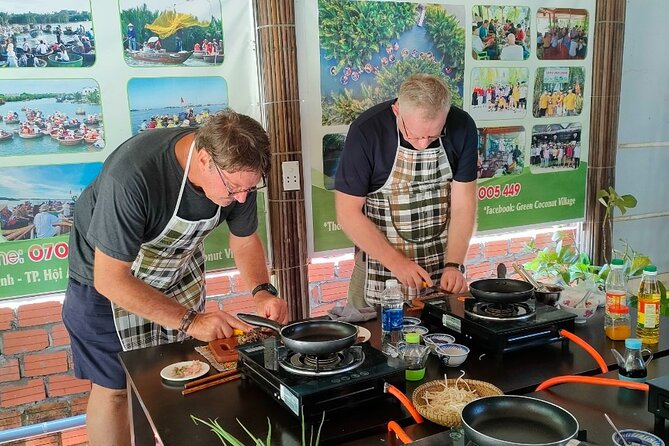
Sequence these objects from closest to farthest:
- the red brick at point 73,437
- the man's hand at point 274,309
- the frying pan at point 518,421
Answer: the frying pan at point 518,421 → the man's hand at point 274,309 → the red brick at point 73,437

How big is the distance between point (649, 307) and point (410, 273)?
0.92 metres

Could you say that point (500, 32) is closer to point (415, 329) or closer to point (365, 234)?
point (365, 234)

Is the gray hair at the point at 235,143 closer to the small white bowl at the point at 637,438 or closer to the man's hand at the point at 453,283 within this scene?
the man's hand at the point at 453,283

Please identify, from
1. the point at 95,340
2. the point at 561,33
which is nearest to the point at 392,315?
the point at 95,340

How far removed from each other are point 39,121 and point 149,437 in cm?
159

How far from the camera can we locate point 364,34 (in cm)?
310

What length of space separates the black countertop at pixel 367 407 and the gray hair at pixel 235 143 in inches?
23.3

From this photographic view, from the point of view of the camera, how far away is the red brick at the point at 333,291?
130 inches

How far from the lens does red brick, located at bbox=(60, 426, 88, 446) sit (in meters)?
2.87

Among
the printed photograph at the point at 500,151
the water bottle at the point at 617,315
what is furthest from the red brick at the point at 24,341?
the printed photograph at the point at 500,151

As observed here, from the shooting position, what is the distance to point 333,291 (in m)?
3.33

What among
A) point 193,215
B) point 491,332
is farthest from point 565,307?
point 193,215

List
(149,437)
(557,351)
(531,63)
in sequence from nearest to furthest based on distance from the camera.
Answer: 1. (149,437)
2. (557,351)
3. (531,63)

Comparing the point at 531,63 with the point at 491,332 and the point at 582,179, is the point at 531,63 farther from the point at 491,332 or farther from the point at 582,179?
the point at 491,332
